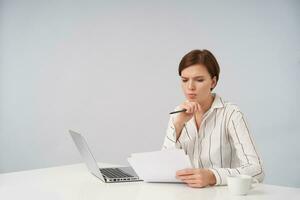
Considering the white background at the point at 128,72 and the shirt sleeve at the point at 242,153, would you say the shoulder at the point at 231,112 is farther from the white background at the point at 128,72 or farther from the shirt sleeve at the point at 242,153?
the white background at the point at 128,72

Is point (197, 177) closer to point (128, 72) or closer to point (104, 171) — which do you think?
point (104, 171)

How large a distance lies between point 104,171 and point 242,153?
0.64m

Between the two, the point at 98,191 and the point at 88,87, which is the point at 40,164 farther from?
the point at 98,191

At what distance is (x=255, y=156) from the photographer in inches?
78.5

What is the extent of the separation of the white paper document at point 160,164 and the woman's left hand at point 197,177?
2 cm

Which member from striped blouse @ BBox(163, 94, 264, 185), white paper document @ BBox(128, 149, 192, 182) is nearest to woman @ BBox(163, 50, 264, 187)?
striped blouse @ BBox(163, 94, 264, 185)

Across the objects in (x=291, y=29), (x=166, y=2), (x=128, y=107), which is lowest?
(x=128, y=107)

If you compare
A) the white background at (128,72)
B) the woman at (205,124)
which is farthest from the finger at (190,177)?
the white background at (128,72)

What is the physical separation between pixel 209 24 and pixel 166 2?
0.46m

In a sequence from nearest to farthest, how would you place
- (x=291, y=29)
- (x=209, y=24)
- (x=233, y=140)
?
1. (x=233, y=140)
2. (x=291, y=29)
3. (x=209, y=24)

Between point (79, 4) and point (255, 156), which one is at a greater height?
point (79, 4)

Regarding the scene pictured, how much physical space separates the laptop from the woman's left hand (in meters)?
0.24

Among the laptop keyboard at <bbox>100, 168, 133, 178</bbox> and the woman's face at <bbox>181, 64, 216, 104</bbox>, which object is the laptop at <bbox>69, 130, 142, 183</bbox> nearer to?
the laptop keyboard at <bbox>100, 168, 133, 178</bbox>

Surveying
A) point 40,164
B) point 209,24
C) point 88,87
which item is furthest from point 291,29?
point 40,164
